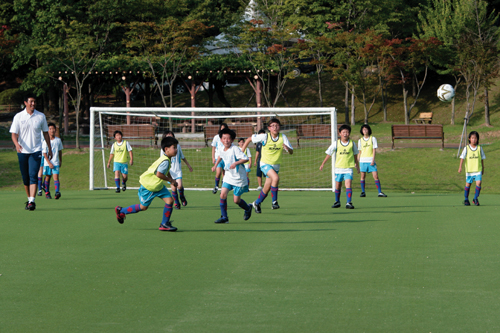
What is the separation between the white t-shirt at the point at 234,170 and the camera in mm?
8742

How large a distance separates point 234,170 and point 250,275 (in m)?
3.76

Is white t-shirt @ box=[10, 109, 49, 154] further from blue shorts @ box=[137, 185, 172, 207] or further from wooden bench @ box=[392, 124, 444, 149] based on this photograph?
wooden bench @ box=[392, 124, 444, 149]

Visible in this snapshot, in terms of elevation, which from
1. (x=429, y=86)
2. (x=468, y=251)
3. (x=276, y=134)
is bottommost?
(x=468, y=251)

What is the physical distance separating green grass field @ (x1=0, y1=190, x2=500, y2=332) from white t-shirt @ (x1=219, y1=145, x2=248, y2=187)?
686 mm

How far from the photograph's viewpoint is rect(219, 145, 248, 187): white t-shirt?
8.74 m

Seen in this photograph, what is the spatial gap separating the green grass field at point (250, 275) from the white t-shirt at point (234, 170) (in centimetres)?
69

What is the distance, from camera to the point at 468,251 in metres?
6.29

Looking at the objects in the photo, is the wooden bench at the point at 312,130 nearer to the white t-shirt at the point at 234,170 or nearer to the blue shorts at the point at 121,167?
the blue shorts at the point at 121,167

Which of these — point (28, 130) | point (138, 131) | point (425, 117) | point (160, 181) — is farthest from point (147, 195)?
point (425, 117)

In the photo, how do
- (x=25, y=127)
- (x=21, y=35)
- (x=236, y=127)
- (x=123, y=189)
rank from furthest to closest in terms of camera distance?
(x=21, y=35) → (x=236, y=127) → (x=123, y=189) → (x=25, y=127)

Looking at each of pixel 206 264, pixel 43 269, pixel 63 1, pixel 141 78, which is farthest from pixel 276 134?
pixel 63 1

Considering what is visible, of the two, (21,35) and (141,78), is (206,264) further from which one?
(21,35)

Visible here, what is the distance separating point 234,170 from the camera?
8.78 meters

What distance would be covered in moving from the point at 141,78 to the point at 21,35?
1055 cm
